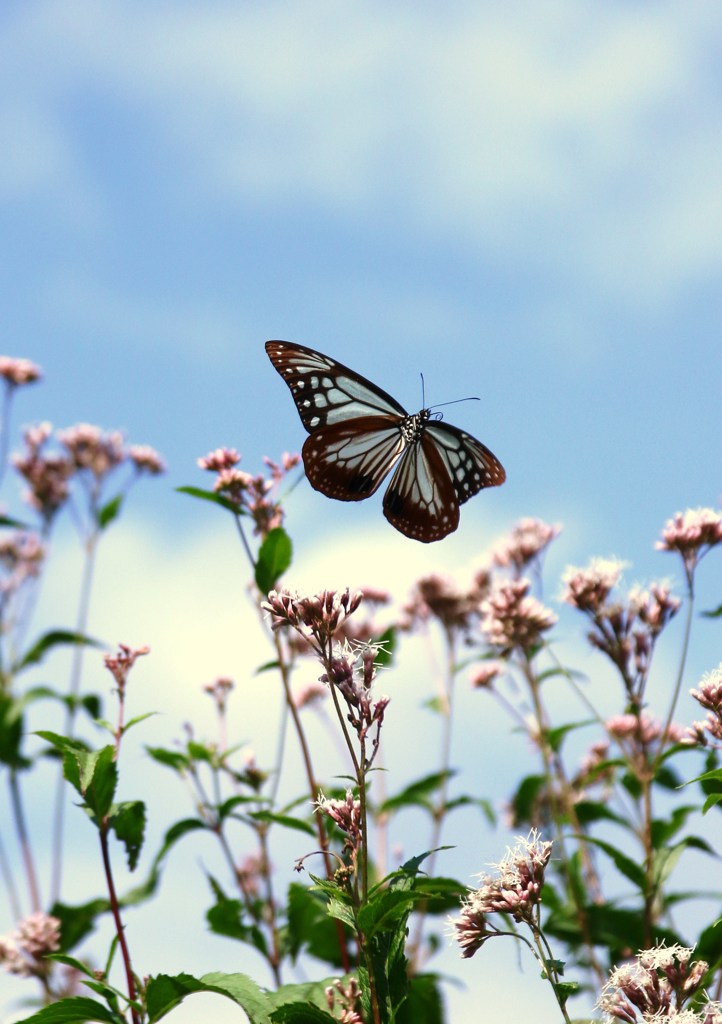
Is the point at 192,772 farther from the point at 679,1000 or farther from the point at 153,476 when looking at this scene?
the point at 153,476

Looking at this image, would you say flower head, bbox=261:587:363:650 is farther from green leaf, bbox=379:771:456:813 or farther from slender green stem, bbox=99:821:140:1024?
green leaf, bbox=379:771:456:813

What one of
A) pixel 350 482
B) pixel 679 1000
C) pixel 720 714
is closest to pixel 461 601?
pixel 350 482

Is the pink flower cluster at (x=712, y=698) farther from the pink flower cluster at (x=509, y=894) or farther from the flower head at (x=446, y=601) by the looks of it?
the flower head at (x=446, y=601)

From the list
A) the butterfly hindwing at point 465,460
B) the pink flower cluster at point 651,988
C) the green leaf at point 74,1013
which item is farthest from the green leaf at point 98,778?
the butterfly hindwing at point 465,460

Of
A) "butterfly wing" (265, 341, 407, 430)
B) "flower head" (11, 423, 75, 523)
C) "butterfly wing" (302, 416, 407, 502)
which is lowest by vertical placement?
"butterfly wing" (302, 416, 407, 502)

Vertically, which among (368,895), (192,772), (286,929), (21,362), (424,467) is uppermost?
(21,362)

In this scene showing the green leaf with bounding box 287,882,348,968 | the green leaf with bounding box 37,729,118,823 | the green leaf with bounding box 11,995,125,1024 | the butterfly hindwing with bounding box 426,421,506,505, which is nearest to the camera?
the green leaf with bounding box 11,995,125,1024

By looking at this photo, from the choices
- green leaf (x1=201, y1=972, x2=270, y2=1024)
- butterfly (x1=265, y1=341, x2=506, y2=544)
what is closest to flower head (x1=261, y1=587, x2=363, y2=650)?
green leaf (x1=201, y1=972, x2=270, y2=1024)

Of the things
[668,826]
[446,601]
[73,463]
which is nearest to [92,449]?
[73,463]
